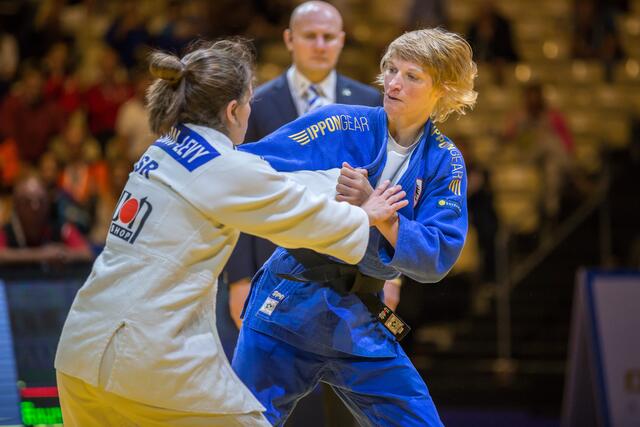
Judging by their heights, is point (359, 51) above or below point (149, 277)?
above

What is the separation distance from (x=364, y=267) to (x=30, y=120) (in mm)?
7681

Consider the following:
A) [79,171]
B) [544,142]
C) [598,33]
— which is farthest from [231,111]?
[598,33]

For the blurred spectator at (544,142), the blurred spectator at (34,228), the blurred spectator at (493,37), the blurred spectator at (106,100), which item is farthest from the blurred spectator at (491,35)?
the blurred spectator at (34,228)

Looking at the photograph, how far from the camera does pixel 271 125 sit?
16.5 ft

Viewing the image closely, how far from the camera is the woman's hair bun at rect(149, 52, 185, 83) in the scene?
9.57 feet

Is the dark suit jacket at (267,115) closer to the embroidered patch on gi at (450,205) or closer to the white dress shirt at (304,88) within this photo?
the white dress shirt at (304,88)

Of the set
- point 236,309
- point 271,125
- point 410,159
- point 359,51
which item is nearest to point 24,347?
point 236,309

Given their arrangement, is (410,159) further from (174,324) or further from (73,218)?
(73,218)

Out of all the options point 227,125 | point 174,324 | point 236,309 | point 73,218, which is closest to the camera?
point 174,324

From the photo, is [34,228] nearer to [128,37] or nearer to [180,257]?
[128,37]

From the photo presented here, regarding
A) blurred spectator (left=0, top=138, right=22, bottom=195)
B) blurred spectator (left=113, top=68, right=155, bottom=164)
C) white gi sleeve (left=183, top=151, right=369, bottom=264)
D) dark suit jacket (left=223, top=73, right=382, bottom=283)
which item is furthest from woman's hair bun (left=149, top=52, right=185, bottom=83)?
blurred spectator (left=0, top=138, right=22, bottom=195)

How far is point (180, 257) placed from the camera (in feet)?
9.12

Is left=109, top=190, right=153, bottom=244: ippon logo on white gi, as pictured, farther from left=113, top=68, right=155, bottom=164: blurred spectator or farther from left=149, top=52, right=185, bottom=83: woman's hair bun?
left=113, top=68, right=155, bottom=164: blurred spectator

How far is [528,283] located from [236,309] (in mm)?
5317
